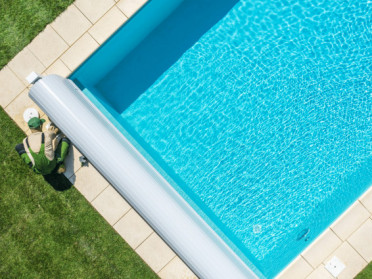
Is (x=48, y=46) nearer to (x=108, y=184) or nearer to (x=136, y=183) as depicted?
(x=108, y=184)

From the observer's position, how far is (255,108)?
6410mm

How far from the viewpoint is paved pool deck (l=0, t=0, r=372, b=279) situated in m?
5.74

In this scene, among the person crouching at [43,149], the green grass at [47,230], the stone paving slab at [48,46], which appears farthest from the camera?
the green grass at [47,230]

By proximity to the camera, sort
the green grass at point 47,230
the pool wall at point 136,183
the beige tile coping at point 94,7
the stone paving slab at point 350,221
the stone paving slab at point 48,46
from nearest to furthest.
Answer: the pool wall at point 136,183, the stone paving slab at point 350,221, the beige tile coping at point 94,7, the stone paving slab at point 48,46, the green grass at point 47,230

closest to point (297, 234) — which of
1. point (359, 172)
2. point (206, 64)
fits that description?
point (359, 172)

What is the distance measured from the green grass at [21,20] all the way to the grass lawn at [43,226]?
0.01 metres

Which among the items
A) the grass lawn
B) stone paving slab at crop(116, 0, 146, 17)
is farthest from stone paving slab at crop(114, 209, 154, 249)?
stone paving slab at crop(116, 0, 146, 17)

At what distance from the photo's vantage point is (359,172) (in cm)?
622

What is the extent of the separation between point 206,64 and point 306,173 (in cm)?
230

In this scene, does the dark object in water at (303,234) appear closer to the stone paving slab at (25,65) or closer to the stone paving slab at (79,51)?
the stone paving slab at (79,51)

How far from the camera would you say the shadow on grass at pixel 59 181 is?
625 centimetres

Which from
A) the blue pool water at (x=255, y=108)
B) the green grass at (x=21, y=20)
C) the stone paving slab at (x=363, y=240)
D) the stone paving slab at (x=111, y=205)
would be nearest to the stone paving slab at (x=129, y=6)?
the blue pool water at (x=255, y=108)

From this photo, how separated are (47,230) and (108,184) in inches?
48.1

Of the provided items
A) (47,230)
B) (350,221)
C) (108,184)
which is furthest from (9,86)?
(350,221)
